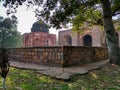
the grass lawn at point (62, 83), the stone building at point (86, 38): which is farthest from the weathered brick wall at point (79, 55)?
the stone building at point (86, 38)

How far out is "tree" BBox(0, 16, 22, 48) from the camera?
33.8m

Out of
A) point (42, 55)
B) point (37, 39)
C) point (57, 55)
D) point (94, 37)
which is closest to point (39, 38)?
point (37, 39)

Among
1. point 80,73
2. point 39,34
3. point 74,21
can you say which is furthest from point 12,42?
point 80,73

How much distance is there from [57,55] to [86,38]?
77.6 feet

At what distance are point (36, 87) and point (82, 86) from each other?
4.45ft

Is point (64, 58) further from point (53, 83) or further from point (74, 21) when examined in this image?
point (74, 21)

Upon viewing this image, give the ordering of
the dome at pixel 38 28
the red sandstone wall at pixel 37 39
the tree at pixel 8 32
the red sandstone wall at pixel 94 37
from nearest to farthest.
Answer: the red sandstone wall at pixel 94 37 < the red sandstone wall at pixel 37 39 < the dome at pixel 38 28 < the tree at pixel 8 32

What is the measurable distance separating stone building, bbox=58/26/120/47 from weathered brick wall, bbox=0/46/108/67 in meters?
15.3

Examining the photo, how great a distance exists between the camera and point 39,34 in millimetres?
29188

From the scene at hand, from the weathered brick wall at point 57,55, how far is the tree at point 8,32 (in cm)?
2607

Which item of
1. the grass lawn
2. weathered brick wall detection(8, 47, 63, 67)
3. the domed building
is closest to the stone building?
the domed building

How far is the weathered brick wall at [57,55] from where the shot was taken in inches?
265

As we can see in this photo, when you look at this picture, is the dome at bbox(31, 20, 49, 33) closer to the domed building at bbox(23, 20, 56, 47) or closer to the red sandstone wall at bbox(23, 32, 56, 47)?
the domed building at bbox(23, 20, 56, 47)

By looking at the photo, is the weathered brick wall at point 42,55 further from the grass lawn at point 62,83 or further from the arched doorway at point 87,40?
the arched doorway at point 87,40
